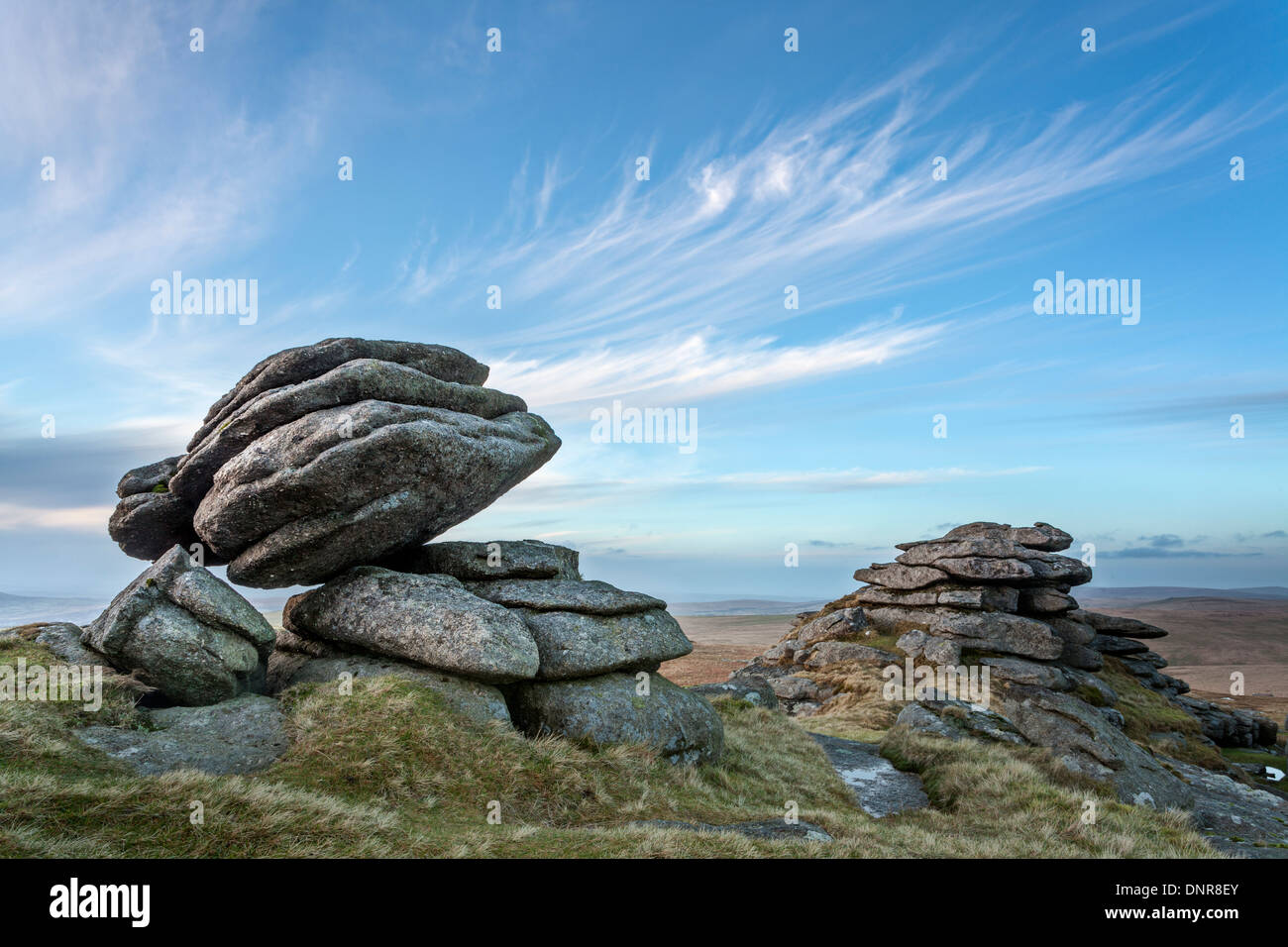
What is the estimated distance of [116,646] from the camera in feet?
55.2

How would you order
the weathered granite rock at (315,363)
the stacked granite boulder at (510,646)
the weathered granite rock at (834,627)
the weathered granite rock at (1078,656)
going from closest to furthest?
the stacked granite boulder at (510,646) < the weathered granite rock at (315,363) < the weathered granite rock at (1078,656) < the weathered granite rock at (834,627)

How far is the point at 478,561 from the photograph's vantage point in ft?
73.2

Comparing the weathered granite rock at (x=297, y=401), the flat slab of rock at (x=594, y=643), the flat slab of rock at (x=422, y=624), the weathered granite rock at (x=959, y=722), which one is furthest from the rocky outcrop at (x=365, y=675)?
the weathered granite rock at (x=959, y=722)

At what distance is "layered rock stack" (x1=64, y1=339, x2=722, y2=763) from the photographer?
18016 mm

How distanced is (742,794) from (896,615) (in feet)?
88.0

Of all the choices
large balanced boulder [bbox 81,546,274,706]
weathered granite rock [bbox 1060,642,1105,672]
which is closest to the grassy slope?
large balanced boulder [bbox 81,546,274,706]

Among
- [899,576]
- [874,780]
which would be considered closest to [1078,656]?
[899,576]

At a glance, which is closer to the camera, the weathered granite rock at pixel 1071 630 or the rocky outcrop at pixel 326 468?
the rocky outcrop at pixel 326 468

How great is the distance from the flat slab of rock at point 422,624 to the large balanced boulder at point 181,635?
2006mm

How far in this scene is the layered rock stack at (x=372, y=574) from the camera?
18016mm

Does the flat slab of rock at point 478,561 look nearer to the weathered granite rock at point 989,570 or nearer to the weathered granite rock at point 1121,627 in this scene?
the weathered granite rock at point 989,570

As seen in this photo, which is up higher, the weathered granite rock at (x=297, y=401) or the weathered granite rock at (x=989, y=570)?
the weathered granite rock at (x=297, y=401)
